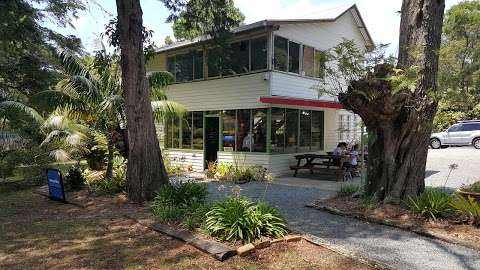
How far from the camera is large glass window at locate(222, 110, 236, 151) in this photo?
15.7 m

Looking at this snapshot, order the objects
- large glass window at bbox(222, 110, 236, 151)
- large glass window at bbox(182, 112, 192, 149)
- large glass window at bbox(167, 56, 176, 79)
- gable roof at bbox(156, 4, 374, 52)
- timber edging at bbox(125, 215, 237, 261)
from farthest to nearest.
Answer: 1. large glass window at bbox(167, 56, 176, 79)
2. large glass window at bbox(182, 112, 192, 149)
3. large glass window at bbox(222, 110, 236, 151)
4. gable roof at bbox(156, 4, 374, 52)
5. timber edging at bbox(125, 215, 237, 261)

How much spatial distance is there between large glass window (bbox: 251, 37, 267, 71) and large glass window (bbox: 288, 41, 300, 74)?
1138 millimetres

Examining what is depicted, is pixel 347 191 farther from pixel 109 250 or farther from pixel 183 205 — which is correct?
pixel 109 250

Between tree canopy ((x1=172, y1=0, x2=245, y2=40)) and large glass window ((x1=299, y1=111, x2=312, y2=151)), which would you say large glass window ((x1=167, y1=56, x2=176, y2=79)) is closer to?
tree canopy ((x1=172, y1=0, x2=245, y2=40))

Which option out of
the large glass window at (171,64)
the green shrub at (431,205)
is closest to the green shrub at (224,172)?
the large glass window at (171,64)

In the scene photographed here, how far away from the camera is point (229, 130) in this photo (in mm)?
15859

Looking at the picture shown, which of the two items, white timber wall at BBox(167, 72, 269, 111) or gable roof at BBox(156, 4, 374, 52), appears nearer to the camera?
gable roof at BBox(156, 4, 374, 52)

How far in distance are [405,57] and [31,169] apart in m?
12.3

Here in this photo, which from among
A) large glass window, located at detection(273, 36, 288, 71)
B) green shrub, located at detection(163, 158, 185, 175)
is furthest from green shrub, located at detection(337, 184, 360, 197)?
green shrub, located at detection(163, 158, 185, 175)

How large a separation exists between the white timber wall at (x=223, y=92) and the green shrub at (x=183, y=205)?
6.51 meters

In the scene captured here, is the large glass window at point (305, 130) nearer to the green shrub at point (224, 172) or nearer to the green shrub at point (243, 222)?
the green shrub at point (224, 172)

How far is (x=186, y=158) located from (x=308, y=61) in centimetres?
650

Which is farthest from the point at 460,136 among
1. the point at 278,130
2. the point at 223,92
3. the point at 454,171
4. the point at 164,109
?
the point at 164,109

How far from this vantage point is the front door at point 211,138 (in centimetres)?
1653
